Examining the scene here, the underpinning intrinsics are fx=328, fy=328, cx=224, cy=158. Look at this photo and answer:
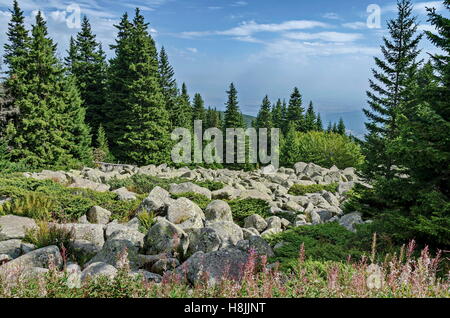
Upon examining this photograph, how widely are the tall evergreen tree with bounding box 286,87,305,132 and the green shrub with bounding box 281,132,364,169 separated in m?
17.0

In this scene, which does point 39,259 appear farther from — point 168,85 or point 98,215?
point 168,85

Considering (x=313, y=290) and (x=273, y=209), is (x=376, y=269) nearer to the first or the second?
(x=313, y=290)

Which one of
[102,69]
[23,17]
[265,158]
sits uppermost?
[23,17]

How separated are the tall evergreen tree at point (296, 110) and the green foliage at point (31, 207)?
151 feet

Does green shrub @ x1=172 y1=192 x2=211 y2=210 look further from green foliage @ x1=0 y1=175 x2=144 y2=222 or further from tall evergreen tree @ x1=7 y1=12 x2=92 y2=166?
tall evergreen tree @ x1=7 y1=12 x2=92 y2=166

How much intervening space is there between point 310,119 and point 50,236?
51.8 meters

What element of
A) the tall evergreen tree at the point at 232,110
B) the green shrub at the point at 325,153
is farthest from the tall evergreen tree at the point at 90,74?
the green shrub at the point at 325,153

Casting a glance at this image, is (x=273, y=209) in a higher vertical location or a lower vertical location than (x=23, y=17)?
lower

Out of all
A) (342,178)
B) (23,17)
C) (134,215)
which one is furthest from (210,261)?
(23,17)

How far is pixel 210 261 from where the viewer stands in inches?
208

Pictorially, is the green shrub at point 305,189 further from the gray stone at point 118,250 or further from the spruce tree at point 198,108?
the spruce tree at point 198,108

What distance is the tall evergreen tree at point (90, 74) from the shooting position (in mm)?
33531

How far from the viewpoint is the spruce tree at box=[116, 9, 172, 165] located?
29688 millimetres
